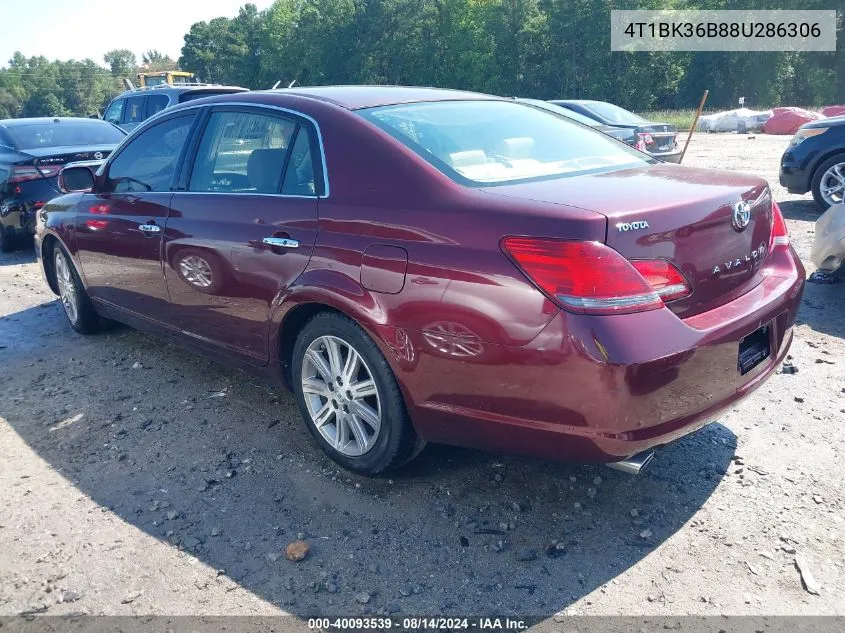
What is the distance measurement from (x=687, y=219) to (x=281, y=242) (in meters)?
1.79

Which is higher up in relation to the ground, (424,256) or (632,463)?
(424,256)

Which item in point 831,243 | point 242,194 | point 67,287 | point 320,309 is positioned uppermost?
point 242,194

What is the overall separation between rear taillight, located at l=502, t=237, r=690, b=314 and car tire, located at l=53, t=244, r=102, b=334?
406cm

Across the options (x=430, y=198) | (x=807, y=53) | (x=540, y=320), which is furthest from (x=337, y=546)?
(x=807, y=53)

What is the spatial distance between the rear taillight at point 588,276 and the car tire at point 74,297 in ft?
13.3

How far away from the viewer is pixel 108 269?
488 centimetres

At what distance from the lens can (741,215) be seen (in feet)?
9.56

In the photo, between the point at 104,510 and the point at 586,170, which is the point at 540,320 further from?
the point at 104,510

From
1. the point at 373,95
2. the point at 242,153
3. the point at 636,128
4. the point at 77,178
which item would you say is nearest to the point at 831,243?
the point at 373,95

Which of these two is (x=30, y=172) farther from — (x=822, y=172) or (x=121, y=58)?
(x=121, y=58)

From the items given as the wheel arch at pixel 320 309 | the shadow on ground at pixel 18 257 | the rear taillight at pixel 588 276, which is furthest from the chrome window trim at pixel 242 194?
the shadow on ground at pixel 18 257

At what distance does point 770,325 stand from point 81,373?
4.23 metres

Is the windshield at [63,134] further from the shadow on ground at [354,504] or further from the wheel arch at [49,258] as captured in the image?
the shadow on ground at [354,504]

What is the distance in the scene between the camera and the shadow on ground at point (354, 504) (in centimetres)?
268
